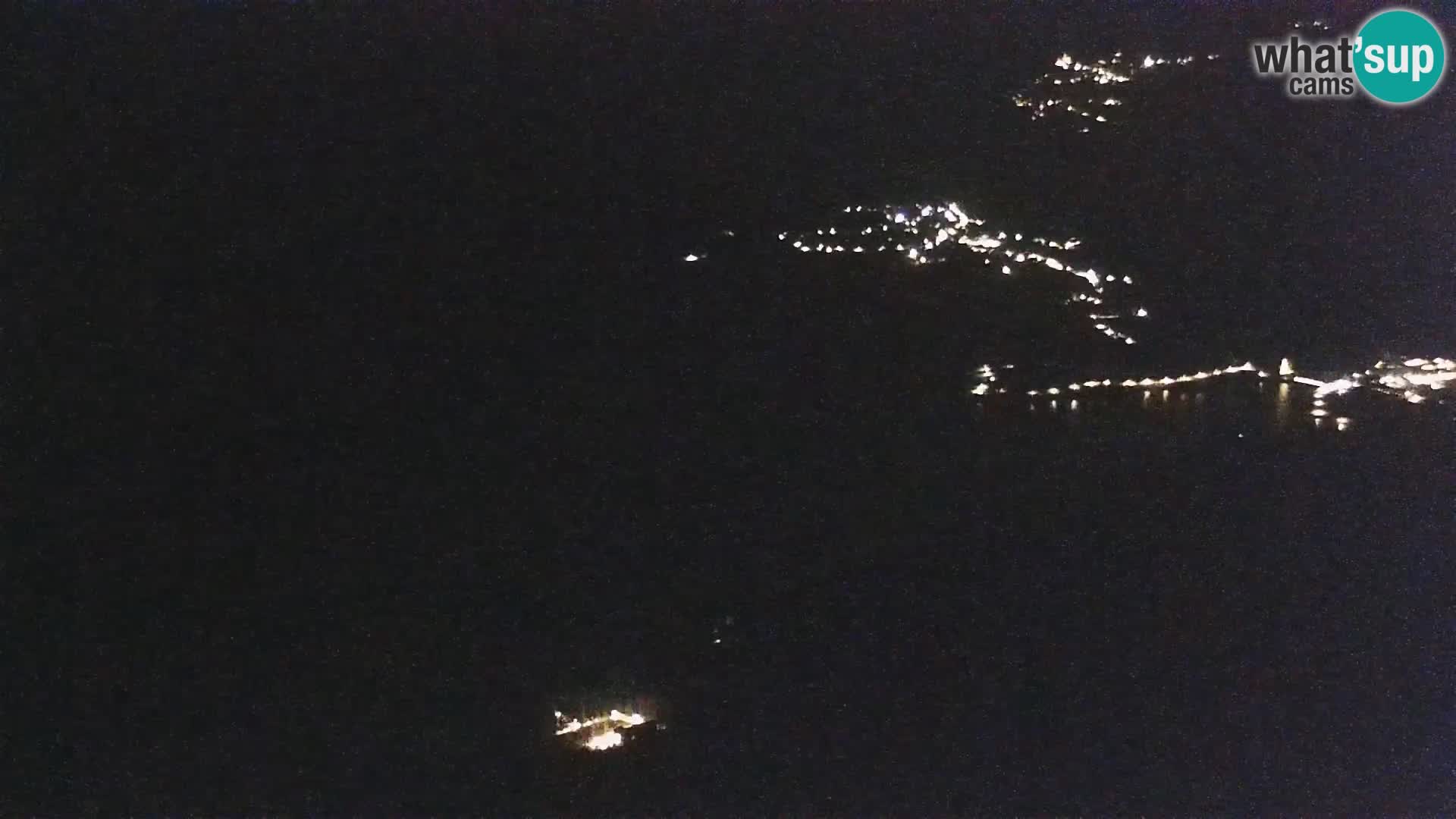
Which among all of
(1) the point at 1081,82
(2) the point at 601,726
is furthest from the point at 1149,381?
(2) the point at 601,726

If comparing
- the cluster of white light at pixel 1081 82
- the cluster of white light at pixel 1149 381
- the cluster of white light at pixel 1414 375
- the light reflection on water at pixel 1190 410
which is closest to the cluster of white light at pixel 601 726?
the light reflection on water at pixel 1190 410

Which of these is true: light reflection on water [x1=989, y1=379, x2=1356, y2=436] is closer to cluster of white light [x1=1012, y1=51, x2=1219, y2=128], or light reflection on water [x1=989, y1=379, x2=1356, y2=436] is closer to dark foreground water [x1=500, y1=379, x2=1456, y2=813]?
dark foreground water [x1=500, y1=379, x2=1456, y2=813]

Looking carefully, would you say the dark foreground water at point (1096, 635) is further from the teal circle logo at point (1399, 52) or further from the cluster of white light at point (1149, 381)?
the teal circle logo at point (1399, 52)

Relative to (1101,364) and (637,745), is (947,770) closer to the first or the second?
(637,745)

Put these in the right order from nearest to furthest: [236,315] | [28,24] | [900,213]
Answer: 1. [28,24]
2. [236,315]
3. [900,213]

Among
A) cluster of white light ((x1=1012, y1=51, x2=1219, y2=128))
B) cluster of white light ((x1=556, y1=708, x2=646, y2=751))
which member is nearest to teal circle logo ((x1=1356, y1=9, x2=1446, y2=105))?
cluster of white light ((x1=1012, y1=51, x2=1219, y2=128))

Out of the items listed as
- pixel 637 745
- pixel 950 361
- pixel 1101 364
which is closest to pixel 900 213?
pixel 950 361
